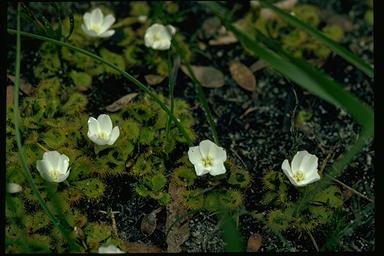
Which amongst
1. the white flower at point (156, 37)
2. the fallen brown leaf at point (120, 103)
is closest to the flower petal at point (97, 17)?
the white flower at point (156, 37)

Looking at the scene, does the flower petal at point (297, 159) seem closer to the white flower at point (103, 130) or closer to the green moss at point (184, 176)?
the green moss at point (184, 176)

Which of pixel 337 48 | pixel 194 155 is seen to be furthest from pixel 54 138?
pixel 337 48

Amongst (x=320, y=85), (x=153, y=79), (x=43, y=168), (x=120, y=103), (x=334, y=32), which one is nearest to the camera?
(x=320, y=85)

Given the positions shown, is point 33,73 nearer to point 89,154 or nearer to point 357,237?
point 89,154

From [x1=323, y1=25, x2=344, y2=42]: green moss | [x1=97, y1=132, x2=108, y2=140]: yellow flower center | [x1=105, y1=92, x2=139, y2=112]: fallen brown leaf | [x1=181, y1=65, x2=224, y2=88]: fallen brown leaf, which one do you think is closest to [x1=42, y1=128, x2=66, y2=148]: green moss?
[x1=97, y1=132, x2=108, y2=140]: yellow flower center

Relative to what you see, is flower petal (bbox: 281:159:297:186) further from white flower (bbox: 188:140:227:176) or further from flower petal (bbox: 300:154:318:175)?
white flower (bbox: 188:140:227:176)

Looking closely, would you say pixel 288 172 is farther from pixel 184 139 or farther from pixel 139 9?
pixel 139 9
